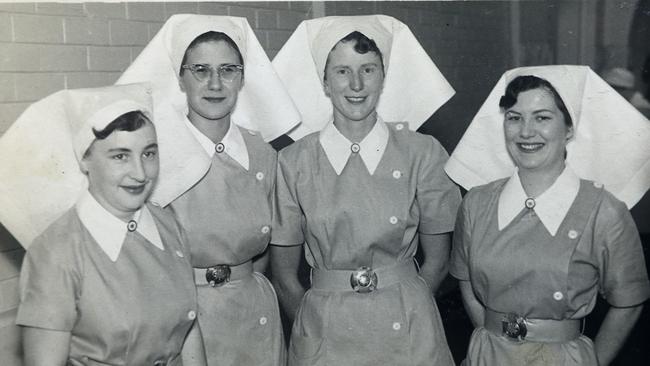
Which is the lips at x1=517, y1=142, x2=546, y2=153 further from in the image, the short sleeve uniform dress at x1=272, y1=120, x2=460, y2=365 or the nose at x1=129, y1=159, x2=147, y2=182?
the nose at x1=129, y1=159, x2=147, y2=182

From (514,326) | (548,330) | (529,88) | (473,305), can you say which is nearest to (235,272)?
(473,305)

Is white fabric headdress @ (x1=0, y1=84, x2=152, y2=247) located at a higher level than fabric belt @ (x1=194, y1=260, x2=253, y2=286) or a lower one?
higher

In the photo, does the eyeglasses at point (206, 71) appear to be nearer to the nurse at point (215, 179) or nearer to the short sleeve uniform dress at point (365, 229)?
the nurse at point (215, 179)

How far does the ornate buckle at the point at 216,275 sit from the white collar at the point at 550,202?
1.02 m

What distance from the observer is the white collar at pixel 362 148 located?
2.61 metres

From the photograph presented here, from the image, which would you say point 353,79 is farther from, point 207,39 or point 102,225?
point 102,225

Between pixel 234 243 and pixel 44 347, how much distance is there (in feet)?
2.67

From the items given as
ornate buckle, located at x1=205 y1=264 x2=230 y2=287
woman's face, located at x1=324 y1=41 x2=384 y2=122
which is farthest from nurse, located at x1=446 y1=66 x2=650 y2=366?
ornate buckle, located at x1=205 y1=264 x2=230 y2=287

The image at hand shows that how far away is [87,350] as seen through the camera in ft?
6.39

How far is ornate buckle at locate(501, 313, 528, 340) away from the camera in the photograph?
2324 millimetres

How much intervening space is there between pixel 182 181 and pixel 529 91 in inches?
50.2

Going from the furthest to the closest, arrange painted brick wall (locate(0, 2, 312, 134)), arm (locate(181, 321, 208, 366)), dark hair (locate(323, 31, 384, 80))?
painted brick wall (locate(0, 2, 312, 134)) < dark hair (locate(323, 31, 384, 80)) < arm (locate(181, 321, 208, 366))

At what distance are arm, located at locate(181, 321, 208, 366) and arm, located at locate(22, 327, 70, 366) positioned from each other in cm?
43

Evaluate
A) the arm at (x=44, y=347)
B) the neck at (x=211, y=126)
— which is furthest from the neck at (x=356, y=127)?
the arm at (x=44, y=347)
